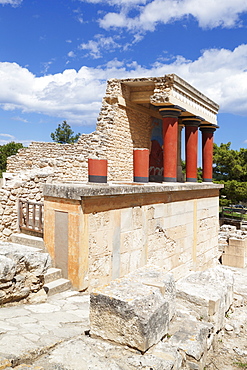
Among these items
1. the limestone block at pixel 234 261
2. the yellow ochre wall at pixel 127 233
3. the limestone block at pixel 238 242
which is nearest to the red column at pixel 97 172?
the yellow ochre wall at pixel 127 233

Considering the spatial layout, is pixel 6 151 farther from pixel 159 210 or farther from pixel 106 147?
pixel 159 210

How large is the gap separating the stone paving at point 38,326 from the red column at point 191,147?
31.6ft

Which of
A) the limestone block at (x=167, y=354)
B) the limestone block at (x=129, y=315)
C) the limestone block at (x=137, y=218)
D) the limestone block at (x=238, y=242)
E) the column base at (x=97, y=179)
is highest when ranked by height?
the column base at (x=97, y=179)

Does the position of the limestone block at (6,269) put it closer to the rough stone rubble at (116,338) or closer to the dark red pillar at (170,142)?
the rough stone rubble at (116,338)

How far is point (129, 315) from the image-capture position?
3424mm

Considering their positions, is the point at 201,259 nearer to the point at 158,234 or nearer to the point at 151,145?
the point at 158,234

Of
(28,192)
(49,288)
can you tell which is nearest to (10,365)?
(49,288)

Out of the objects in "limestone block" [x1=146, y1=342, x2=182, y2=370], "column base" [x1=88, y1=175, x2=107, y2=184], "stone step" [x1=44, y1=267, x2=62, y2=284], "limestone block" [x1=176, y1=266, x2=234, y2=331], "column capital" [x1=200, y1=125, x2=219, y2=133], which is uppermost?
"column capital" [x1=200, y1=125, x2=219, y2=133]

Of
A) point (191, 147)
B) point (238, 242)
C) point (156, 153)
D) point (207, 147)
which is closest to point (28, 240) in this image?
point (156, 153)

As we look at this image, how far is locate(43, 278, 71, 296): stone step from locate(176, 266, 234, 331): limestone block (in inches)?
76.1

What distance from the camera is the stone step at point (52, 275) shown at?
18.9 ft

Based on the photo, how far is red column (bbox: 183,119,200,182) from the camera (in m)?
14.0

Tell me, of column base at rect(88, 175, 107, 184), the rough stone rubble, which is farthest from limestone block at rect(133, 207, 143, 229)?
the rough stone rubble

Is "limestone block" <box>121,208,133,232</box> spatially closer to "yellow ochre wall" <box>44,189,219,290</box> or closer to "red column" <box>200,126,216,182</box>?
"yellow ochre wall" <box>44,189,219,290</box>
